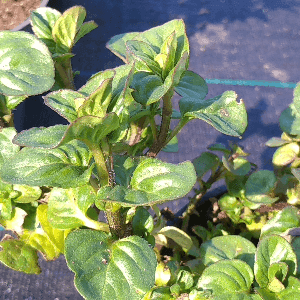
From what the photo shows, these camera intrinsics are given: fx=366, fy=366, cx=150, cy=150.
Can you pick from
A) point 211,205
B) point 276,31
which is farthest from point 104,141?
point 276,31

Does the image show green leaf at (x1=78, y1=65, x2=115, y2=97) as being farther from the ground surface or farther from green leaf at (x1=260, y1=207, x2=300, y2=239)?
the ground surface

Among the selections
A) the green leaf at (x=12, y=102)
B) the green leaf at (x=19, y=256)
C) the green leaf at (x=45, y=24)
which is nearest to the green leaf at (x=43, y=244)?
the green leaf at (x=19, y=256)

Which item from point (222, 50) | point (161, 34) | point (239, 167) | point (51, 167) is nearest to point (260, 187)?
point (239, 167)

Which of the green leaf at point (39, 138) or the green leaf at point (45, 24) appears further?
the green leaf at point (45, 24)

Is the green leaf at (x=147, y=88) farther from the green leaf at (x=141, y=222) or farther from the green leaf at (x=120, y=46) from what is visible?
the green leaf at (x=141, y=222)

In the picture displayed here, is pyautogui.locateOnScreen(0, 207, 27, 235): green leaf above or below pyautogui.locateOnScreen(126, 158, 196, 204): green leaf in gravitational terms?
below

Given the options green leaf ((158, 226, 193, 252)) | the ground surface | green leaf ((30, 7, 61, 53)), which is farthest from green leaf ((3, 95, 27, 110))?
the ground surface
